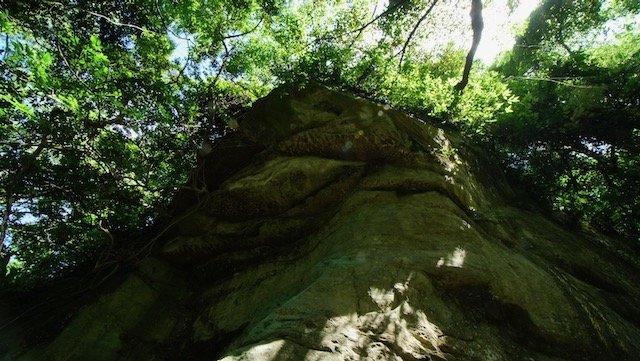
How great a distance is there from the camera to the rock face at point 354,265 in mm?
4887

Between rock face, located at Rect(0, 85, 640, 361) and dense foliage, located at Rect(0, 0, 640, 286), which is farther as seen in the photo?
dense foliage, located at Rect(0, 0, 640, 286)

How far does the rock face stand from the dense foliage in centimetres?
131

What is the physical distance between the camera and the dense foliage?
846 cm

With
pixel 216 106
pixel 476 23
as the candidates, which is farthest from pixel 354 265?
pixel 216 106

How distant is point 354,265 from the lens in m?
5.77

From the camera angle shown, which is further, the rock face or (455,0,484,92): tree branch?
(455,0,484,92): tree branch

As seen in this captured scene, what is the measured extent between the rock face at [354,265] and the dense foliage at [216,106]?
4.29 ft

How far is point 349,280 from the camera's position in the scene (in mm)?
5438

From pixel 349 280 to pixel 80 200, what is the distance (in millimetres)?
7275

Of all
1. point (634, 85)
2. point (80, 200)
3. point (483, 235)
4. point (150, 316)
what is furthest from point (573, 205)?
point (80, 200)

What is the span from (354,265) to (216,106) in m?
7.36

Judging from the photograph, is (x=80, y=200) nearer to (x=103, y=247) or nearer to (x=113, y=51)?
(x=103, y=247)

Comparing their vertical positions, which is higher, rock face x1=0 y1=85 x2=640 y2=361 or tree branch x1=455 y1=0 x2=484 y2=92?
tree branch x1=455 y1=0 x2=484 y2=92

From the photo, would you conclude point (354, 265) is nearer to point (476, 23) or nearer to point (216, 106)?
point (476, 23)
